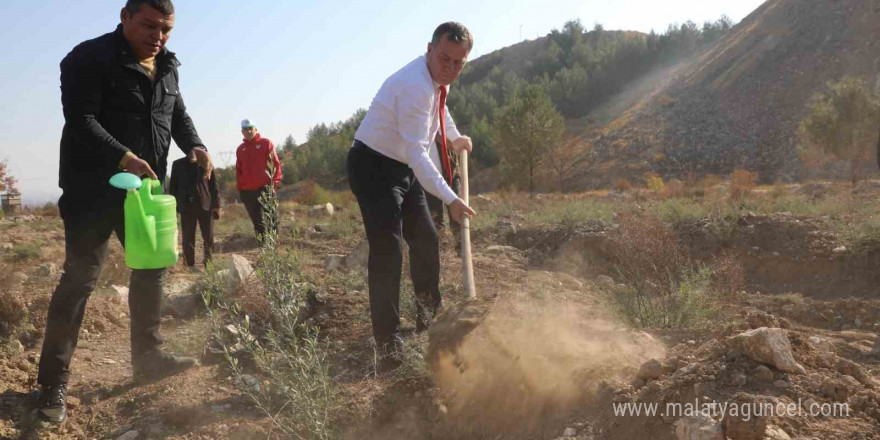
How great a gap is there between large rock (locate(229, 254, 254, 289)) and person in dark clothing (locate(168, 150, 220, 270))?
1.15 metres

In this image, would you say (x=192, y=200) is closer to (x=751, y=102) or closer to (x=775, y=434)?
(x=775, y=434)

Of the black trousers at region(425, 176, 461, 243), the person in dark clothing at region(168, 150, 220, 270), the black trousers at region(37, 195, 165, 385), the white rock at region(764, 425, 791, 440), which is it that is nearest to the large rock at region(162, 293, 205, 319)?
the person in dark clothing at region(168, 150, 220, 270)

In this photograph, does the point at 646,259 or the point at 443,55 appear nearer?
the point at 443,55

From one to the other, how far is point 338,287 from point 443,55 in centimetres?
237

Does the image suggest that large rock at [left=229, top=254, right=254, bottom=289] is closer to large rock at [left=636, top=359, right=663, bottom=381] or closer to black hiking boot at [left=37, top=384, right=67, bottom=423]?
black hiking boot at [left=37, top=384, right=67, bottom=423]

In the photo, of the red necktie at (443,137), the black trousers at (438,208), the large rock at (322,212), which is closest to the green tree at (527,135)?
the large rock at (322,212)

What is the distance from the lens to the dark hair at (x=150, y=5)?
2.58 metres

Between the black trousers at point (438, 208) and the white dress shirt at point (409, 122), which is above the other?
the white dress shirt at point (409, 122)

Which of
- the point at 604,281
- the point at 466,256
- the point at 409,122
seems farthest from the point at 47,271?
the point at 604,281

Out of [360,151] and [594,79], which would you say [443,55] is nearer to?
[360,151]

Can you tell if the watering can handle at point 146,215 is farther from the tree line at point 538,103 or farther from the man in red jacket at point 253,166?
the tree line at point 538,103

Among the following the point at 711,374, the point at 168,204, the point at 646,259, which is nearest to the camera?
the point at 711,374

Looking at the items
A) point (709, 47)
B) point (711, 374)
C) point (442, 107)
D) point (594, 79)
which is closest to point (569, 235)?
point (442, 107)

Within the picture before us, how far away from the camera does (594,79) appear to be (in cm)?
4266
